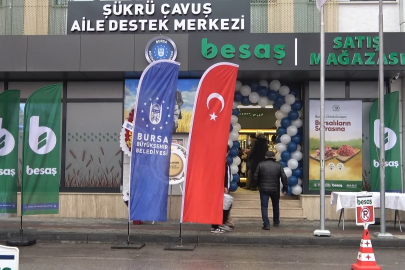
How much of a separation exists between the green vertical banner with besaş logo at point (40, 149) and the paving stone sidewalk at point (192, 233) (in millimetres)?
1248

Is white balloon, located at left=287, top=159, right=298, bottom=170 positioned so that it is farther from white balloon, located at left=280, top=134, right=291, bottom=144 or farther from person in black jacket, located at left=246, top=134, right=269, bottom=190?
person in black jacket, located at left=246, top=134, right=269, bottom=190

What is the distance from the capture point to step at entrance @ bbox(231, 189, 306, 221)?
44.7 feet

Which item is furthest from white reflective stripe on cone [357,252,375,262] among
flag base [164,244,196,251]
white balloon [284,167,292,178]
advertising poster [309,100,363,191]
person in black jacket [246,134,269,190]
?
person in black jacket [246,134,269,190]

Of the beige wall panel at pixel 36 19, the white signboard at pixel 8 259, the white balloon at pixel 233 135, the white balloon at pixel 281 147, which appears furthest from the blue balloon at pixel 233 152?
the white signboard at pixel 8 259

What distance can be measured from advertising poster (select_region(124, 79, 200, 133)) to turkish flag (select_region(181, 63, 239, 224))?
4134mm

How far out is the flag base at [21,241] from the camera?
10.3m

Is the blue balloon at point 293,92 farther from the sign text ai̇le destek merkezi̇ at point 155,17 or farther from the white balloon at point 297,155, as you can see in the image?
the sign text ai̇le destek merkezi̇ at point 155,17

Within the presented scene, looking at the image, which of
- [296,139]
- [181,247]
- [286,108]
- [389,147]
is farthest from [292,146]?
[181,247]

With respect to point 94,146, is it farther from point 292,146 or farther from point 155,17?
point 292,146

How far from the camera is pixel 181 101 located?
13883 mm

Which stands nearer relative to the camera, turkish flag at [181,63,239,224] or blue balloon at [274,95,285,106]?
turkish flag at [181,63,239,224]

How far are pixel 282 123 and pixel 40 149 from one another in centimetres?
690

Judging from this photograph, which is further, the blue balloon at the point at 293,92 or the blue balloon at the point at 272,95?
the blue balloon at the point at 293,92

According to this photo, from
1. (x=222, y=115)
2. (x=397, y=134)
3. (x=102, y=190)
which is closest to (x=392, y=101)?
(x=397, y=134)
